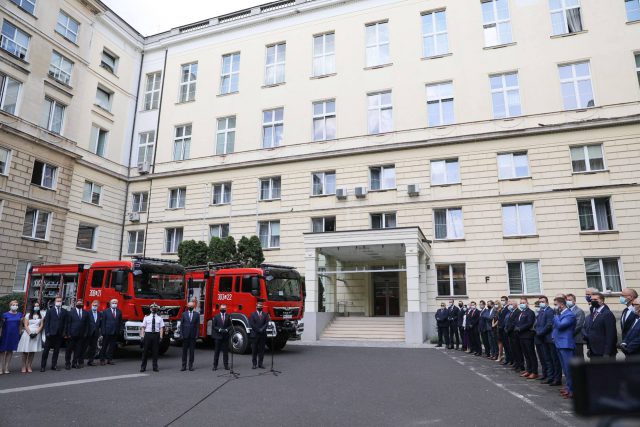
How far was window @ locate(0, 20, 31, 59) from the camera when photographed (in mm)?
24562

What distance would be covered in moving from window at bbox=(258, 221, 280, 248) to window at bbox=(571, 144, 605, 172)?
58.3ft

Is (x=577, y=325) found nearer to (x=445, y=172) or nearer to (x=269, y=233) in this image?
(x=445, y=172)

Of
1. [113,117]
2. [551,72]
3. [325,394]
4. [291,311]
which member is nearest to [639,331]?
[325,394]

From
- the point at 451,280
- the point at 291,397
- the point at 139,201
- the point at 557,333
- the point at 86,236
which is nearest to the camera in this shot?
the point at 291,397

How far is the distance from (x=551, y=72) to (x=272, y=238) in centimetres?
1944

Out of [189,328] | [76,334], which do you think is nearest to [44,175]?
[76,334]

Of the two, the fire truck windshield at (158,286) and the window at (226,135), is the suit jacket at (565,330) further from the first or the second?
the window at (226,135)

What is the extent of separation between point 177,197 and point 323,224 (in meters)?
12.0

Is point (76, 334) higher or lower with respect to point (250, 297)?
lower

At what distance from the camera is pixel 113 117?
3256cm

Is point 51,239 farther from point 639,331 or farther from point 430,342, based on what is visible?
point 639,331

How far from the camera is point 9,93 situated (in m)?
24.7

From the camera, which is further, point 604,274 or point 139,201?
point 139,201

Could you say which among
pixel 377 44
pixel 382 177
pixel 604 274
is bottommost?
pixel 604 274
